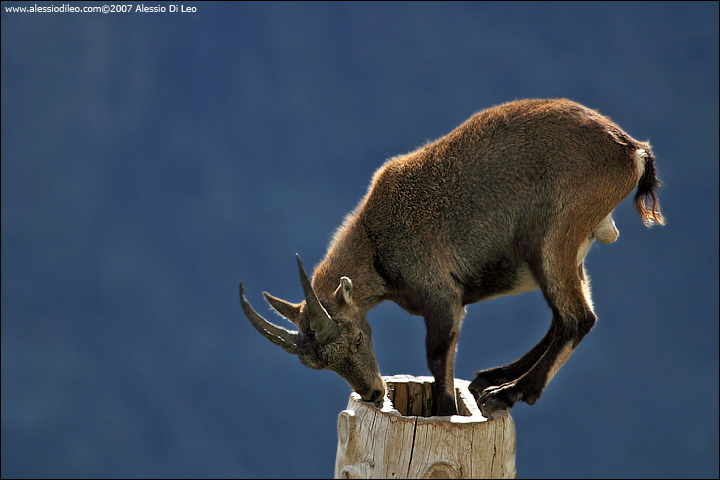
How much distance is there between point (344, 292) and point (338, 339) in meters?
0.35

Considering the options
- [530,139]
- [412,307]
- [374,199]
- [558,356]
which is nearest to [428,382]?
[412,307]

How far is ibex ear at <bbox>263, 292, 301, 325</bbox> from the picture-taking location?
5738 millimetres

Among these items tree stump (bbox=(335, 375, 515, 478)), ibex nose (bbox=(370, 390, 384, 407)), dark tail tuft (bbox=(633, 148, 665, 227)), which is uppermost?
dark tail tuft (bbox=(633, 148, 665, 227))

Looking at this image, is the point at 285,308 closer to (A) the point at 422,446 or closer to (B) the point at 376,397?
(B) the point at 376,397

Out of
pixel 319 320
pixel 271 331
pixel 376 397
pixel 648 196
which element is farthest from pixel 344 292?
pixel 648 196

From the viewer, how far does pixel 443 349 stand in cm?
543

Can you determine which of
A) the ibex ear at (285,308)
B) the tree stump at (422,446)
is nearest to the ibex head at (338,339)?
the ibex ear at (285,308)

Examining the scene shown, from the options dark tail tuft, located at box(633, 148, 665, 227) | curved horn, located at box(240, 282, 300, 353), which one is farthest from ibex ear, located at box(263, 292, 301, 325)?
dark tail tuft, located at box(633, 148, 665, 227)

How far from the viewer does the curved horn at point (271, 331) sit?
5164mm

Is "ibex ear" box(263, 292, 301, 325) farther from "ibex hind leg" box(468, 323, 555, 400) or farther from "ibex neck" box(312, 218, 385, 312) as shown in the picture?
"ibex hind leg" box(468, 323, 555, 400)

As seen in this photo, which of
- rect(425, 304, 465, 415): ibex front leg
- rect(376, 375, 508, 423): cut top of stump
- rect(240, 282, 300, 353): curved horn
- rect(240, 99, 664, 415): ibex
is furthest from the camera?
rect(376, 375, 508, 423): cut top of stump

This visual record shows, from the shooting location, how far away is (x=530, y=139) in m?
5.48

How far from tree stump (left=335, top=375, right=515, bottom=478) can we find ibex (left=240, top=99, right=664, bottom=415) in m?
0.29

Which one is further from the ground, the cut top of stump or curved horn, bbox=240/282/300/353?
curved horn, bbox=240/282/300/353
